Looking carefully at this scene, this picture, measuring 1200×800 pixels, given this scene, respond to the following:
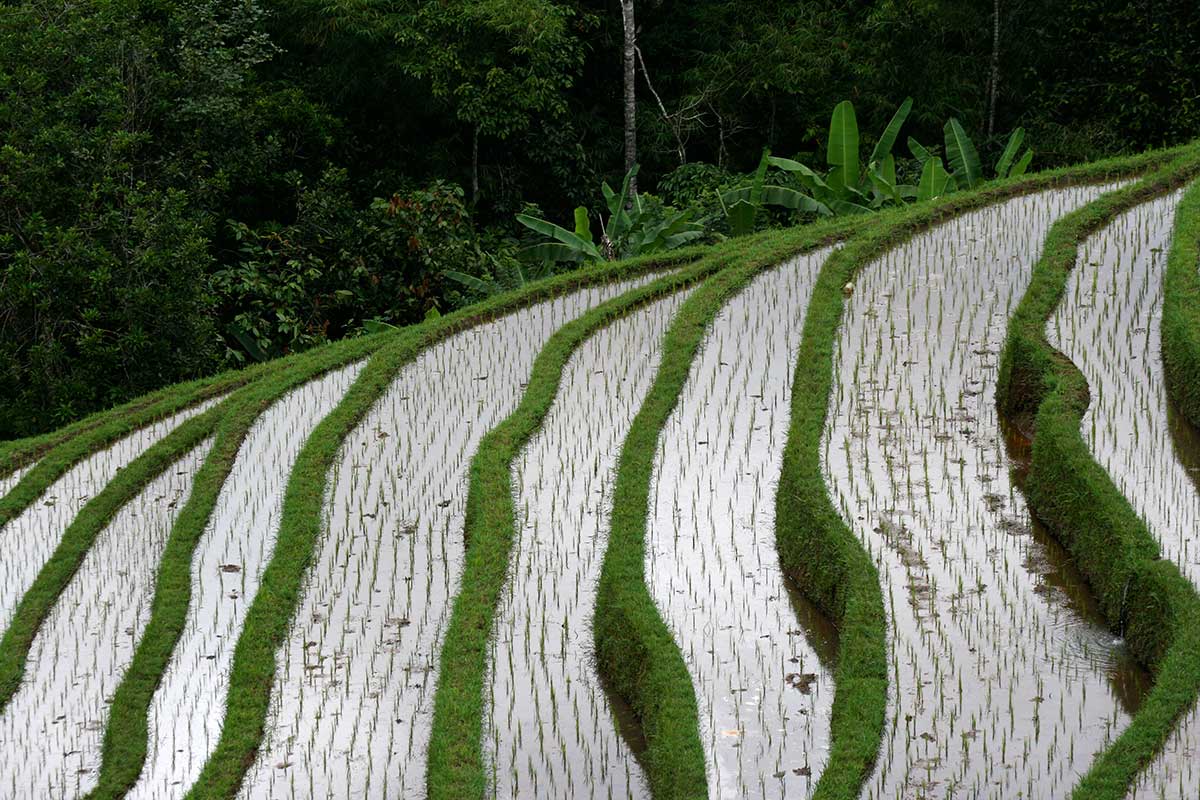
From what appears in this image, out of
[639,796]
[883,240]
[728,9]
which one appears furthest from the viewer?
[728,9]

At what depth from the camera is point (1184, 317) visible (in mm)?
8094

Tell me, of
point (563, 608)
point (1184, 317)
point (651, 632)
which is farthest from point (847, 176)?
point (651, 632)

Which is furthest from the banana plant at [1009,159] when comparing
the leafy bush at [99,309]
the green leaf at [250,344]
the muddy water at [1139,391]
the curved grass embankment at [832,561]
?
the leafy bush at [99,309]

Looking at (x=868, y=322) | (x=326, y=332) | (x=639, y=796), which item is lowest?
(x=639, y=796)

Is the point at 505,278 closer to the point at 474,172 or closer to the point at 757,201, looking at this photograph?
the point at 757,201

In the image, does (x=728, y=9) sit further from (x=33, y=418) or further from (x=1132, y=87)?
(x=33, y=418)

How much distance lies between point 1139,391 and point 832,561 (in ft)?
8.34

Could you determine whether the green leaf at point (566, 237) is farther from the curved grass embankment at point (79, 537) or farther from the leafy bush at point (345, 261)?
the curved grass embankment at point (79, 537)

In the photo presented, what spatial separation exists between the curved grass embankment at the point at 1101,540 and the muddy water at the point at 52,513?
199 inches

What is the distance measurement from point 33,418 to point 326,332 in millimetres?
3134

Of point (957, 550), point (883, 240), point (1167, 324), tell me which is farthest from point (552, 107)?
point (957, 550)

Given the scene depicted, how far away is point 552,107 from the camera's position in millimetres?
15375

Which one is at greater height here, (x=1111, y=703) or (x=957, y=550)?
(x=957, y=550)

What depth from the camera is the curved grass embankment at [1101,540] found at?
4.70 m
